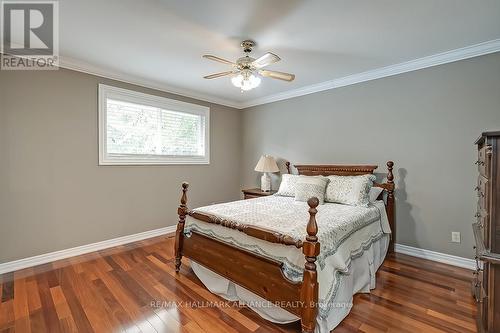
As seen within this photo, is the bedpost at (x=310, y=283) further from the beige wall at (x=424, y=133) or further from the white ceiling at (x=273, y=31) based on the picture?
the beige wall at (x=424, y=133)

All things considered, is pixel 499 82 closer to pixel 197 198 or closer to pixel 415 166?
pixel 415 166

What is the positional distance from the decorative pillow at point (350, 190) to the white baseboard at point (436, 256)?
91 cm

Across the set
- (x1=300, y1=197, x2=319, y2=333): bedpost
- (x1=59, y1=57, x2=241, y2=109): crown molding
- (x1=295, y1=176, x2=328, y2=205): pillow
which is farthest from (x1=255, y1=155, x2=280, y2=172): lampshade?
(x1=300, y1=197, x2=319, y2=333): bedpost

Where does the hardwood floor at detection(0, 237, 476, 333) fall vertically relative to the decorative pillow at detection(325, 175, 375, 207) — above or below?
below

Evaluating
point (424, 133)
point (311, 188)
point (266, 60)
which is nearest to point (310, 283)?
point (311, 188)

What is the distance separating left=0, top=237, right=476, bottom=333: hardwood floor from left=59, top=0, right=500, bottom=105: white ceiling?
2.45 metres

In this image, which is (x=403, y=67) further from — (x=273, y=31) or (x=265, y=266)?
(x=265, y=266)

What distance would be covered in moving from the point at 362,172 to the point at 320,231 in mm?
1842

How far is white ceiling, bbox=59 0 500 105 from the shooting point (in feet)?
6.21

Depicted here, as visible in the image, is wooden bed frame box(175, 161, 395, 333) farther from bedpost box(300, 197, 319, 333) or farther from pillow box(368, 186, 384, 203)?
pillow box(368, 186, 384, 203)

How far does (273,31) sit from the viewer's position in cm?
223

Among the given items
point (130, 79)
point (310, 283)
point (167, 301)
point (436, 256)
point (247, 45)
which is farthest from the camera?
point (130, 79)

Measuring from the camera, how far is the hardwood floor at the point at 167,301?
1.76 meters

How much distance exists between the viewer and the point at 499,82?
96.6 inches
